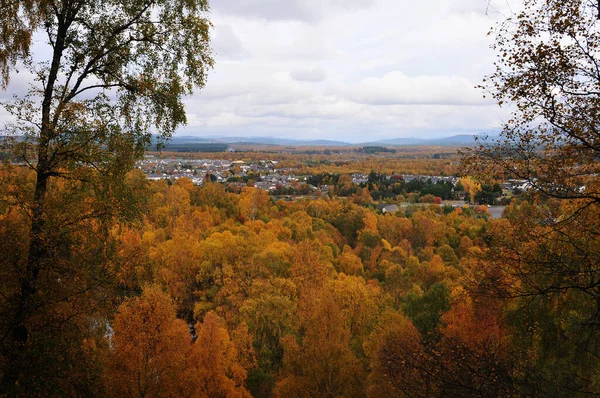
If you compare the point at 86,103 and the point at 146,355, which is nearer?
the point at 86,103

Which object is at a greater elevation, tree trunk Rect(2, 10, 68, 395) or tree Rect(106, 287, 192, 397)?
tree trunk Rect(2, 10, 68, 395)

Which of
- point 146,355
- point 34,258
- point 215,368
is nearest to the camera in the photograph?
point 34,258

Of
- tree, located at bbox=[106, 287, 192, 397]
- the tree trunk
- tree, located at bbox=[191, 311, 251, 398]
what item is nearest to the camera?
the tree trunk

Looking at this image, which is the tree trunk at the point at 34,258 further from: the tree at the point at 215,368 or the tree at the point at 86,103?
the tree at the point at 215,368

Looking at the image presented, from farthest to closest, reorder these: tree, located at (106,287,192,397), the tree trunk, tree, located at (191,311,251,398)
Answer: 1. tree, located at (191,311,251,398)
2. tree, located at (106,287,192,397)
3. the tree trunk

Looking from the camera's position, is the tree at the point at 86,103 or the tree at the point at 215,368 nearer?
the tree at the point at 86,103

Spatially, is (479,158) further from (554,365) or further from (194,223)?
(194,223)

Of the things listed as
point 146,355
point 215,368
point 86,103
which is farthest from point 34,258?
point 215,368

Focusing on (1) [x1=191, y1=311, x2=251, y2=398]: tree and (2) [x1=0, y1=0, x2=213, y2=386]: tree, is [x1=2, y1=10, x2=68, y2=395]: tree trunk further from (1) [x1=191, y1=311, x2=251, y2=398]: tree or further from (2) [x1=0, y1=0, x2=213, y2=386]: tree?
(1) [x1=191, y1=311, x2=251, y2=398]: tree

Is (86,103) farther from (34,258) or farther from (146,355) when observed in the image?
(146,355)

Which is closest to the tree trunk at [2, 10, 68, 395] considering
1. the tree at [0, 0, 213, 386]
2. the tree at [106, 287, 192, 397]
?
the tree at [0, 0, 213, 386]

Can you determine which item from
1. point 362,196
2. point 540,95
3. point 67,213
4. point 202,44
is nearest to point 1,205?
point 67,213

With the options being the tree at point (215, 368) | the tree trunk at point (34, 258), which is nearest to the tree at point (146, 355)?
the tree at point (215, 368)

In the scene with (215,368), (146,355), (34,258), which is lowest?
(215,368)
